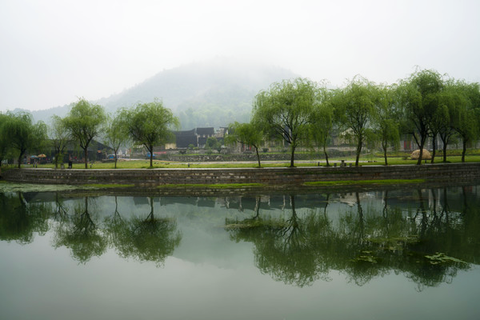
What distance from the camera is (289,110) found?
31.1 metres

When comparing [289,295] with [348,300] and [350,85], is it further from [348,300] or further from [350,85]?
[350,85]

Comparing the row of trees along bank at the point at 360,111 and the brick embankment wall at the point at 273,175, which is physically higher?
the row of trees along bank at the point at 360,111

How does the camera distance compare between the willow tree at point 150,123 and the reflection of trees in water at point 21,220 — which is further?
the willow tree at point 150,123

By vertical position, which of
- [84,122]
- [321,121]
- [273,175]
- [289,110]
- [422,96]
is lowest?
[273,175]

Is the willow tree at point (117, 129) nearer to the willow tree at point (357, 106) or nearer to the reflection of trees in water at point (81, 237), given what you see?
the reflection of trees in water at point (81, 237)

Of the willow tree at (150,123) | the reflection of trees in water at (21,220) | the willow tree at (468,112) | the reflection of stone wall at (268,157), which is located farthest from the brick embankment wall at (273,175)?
the reflection of stone wall at (268,157)

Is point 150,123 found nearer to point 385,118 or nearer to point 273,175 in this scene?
point 273,175

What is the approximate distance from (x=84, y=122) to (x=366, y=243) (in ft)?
123

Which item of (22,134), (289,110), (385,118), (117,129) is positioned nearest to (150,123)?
(117,129)

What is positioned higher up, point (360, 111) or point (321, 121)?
point (360, 111)

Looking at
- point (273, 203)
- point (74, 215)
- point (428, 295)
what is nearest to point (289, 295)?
point (428, 295)

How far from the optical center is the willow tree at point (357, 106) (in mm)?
30172

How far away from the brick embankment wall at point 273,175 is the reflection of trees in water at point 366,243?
11.4m

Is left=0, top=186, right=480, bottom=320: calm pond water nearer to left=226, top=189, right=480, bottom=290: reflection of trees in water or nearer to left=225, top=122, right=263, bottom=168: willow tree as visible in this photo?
left=226, top=189, right=480, bottom=290: reflection of trees in water
